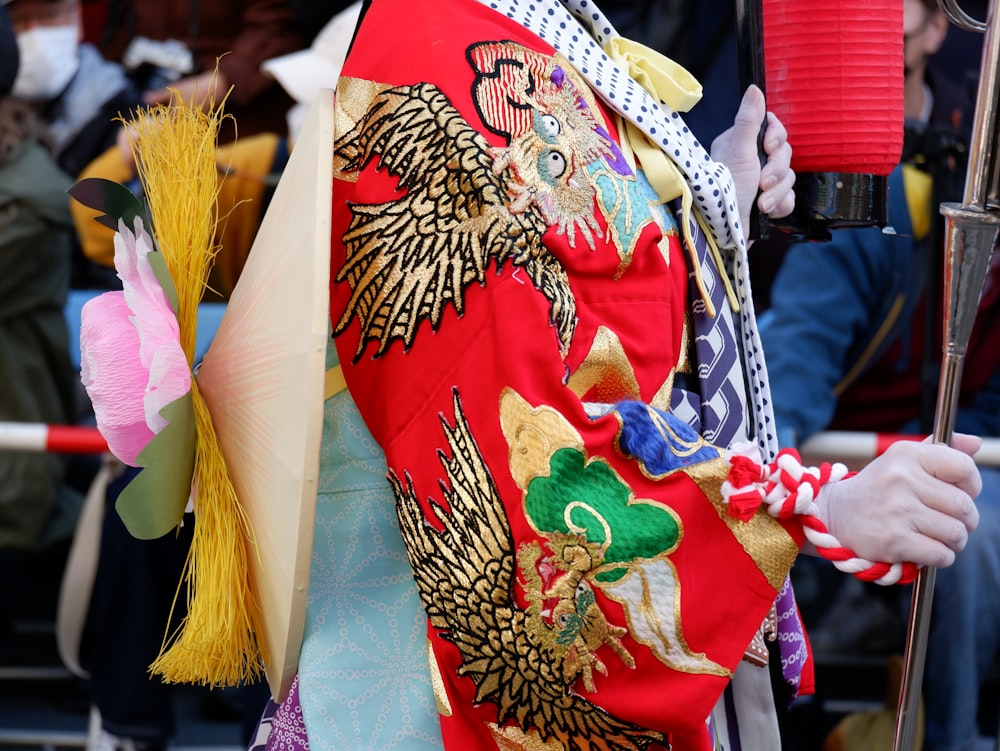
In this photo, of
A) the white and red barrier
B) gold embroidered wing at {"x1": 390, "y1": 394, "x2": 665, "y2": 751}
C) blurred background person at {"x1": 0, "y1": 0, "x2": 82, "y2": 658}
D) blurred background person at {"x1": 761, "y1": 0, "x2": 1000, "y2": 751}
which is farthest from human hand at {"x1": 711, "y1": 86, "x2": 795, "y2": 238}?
blurred background person at {"x1": 0, "y1": 0, "x2": 82, "y2": 658}

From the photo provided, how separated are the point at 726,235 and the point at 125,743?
6.69ft

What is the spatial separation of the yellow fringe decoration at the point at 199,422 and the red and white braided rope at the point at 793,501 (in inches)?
20.1

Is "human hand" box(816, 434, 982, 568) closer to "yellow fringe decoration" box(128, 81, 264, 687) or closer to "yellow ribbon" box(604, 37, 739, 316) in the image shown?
"yellow ribbon" box(604, 37, 739, 316)

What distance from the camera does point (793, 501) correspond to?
118 cm

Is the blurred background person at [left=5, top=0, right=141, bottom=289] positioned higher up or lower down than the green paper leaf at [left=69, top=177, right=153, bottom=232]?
lower down

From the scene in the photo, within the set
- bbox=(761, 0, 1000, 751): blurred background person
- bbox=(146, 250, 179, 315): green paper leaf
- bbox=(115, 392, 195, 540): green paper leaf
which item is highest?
bbox=(146, 250, 179, 315): green paper leaf

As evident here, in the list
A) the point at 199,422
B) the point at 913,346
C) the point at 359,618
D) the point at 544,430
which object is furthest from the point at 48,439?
the point at 913,346

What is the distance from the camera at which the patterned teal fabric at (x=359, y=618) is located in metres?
1.32

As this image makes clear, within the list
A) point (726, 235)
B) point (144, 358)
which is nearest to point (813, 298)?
point (726, 235)

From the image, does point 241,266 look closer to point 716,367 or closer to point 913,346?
point 913,346

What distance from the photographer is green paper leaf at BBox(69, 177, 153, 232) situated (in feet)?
4.38

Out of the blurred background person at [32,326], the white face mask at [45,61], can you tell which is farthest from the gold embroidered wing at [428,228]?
the white face mask at [45,61]

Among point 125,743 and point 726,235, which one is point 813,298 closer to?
point 726,235

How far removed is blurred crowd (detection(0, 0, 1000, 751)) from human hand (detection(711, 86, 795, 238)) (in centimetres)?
64
